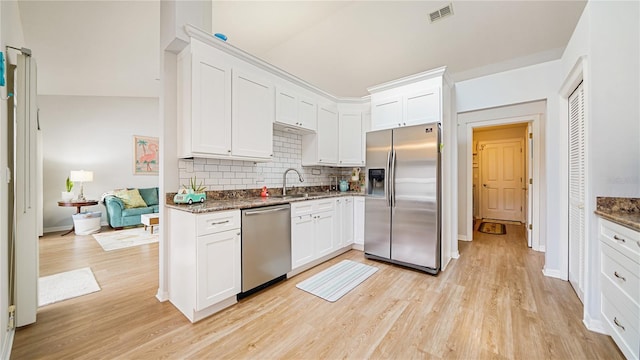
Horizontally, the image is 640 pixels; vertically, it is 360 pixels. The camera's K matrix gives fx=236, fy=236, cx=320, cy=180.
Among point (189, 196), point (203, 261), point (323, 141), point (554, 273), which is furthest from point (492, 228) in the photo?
point (189, 196)

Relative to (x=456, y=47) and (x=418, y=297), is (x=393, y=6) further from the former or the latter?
(x=418, y=297)

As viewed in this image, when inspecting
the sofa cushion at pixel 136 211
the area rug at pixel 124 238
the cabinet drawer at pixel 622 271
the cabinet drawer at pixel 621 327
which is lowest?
the area rug at pixel 124 238

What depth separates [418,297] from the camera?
92.3 inches

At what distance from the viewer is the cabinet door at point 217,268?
1.92m

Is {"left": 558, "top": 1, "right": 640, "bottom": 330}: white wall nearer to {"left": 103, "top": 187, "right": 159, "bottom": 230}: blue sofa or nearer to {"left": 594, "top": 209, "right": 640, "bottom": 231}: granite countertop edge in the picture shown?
{"left": 594, "top": 209, "right": 640, "bottom": 231}: granite countertop edge

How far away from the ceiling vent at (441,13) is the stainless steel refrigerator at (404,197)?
182cm

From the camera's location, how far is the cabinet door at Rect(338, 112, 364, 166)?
3.99 meters

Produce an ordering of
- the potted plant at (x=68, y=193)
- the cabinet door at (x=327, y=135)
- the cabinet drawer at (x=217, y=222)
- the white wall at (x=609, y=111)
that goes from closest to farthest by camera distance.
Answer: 1. the white wall at (x=609, y=111)
2. the cabinet drawer at (x=217, y=222)
3. the cabinet door at (x=327, y=135)
4. the potted plant at (x=68, y=193)

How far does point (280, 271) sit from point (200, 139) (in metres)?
1.60

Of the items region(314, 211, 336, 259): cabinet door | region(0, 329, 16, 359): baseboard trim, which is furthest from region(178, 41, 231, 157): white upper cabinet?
region(0, 329, 16, 359): baseboard trim

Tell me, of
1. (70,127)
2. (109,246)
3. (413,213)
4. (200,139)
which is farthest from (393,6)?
(70,127)

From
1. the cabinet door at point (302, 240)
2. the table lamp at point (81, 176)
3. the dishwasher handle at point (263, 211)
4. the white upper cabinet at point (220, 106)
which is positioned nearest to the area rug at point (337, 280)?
the cabinet door at point (302, 240)

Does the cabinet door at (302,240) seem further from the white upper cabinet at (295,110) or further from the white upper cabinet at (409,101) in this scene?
the white upper cabinet at (409,101)

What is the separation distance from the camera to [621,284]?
1470 millimetres
